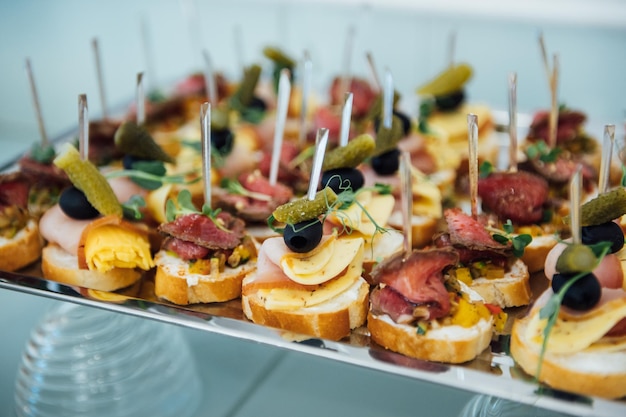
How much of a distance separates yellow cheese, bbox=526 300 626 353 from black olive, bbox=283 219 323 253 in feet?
1.99

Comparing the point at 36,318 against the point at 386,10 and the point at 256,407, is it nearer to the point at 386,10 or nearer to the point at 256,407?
the point at 256,407

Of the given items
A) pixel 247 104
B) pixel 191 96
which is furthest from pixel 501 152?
pixel 191 96

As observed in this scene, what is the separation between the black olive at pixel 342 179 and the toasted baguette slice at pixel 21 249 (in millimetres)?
1030

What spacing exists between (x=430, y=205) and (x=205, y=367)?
983 mm

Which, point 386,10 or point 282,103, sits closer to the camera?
point 282,103

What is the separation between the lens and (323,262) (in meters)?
2.00

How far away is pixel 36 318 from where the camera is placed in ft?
8.77

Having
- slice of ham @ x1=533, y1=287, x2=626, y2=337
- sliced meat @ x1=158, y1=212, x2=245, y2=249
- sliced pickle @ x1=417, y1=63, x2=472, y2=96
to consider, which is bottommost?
slice of ham @ x1=533, y1=287, x2=626, y2=337

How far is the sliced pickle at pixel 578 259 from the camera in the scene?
1.65 meters

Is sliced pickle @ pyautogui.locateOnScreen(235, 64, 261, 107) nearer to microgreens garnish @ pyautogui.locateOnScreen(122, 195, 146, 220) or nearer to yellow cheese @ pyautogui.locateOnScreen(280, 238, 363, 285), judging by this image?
microgreens garnish @ pyautogui.locateOnScreen(122, 195, 146, 220)

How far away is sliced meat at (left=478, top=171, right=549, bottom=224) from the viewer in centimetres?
231

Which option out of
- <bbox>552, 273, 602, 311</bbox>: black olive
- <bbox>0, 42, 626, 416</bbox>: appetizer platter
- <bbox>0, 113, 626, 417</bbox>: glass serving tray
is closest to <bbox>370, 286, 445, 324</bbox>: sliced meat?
<bbox>0, 42, 626, 416</bbox>: appetizer platter

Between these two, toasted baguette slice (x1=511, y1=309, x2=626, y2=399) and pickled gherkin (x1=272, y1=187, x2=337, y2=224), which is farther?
pickled gherkin (x1=272, y1=187, x2=337, y2=224)

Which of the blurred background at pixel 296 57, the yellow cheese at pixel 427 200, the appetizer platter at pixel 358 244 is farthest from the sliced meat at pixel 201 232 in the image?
the yellow cheese at pixel 427 200
